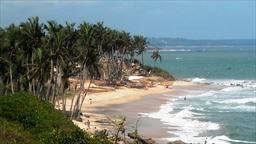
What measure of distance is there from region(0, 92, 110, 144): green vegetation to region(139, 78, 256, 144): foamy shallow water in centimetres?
1979

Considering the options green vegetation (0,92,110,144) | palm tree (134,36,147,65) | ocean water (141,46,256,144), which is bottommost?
ocean water (141,46,256,144)

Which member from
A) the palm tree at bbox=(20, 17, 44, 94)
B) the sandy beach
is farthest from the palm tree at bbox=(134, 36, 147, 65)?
the palm tree at bbox=(20, 17, 44, 94)

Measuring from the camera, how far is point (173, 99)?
9275 cm

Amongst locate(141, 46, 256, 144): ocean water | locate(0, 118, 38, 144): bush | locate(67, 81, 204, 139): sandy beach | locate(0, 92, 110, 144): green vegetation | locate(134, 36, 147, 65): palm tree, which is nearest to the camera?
locate(0, 118, 38, 144): bush

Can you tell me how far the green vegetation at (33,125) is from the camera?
23.8m

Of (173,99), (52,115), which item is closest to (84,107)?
(173,99)

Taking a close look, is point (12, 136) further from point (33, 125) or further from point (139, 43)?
point (139, 43)

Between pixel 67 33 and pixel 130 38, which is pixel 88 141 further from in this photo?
pixel 130 38

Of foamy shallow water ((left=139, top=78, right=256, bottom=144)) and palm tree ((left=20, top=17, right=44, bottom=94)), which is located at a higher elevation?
palm tree ((left=20, top=17, right=44, bottom=94))

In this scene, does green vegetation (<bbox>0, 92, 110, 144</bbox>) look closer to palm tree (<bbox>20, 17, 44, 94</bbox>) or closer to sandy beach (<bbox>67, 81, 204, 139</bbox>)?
sandy beach (<bbox>67, 81, 204, 139</bbox>)

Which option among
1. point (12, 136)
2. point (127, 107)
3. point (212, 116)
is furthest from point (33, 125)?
point (127, 107)

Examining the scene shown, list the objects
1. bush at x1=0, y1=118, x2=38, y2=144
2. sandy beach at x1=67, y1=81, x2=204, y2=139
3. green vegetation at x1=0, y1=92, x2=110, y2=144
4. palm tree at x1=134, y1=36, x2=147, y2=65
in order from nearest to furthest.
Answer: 1. bush at x1=0, y1=118, x2=38, y2=144
2. green vegetation at x1=0, y1=92, x2=110, y2=144
3. sandy beach at x1=67, y1=81, x2=204, y2=139
4. palm tree at x1=134, y1=36, x2=147, y2=65

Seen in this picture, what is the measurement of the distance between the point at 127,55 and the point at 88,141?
107070 millimetres

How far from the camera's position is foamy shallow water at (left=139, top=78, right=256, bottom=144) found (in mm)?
55125
